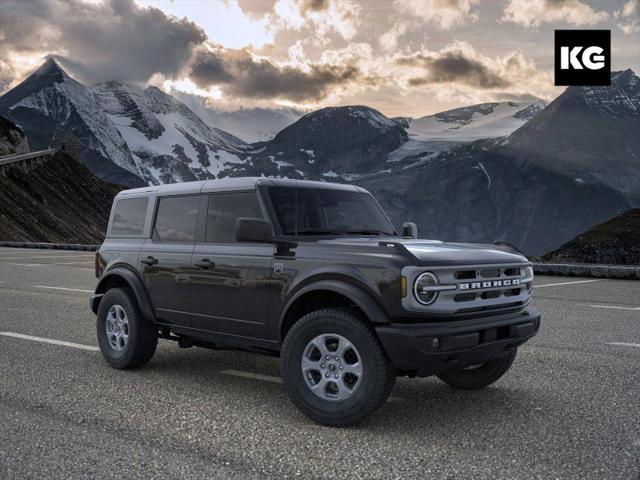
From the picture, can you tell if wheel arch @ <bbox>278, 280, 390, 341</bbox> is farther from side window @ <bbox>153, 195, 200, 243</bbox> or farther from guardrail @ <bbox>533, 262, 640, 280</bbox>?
guardrail @ <bbox>533, 262, 640, 280</bbox>

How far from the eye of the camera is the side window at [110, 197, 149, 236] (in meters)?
6.72

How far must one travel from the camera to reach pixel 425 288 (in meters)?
4.51

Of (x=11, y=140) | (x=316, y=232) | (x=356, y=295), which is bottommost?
(x=356, y=295)

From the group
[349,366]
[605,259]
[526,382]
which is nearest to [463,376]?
[526,382]

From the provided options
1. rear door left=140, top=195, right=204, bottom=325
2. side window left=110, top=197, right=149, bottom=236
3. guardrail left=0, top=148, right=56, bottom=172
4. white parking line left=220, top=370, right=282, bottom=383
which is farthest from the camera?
guardrail left=0, top=148, right=56, bottom=172

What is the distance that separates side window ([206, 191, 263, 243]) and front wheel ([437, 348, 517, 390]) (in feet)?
7.41

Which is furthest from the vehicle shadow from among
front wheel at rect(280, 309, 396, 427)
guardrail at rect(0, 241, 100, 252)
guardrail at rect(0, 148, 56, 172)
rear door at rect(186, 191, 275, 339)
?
guardrail at rect(0, 148, 56, 172)

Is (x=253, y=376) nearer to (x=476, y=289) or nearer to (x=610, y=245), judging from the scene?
(x=476, y=289)

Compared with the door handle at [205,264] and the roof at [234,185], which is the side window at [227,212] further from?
the door handle at [205,264]

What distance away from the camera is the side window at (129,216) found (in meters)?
6.72

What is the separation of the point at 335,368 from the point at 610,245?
39.2 m

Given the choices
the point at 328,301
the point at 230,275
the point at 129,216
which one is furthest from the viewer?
the point at 129,216

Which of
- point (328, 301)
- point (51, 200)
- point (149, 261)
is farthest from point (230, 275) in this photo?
point (51, 200)

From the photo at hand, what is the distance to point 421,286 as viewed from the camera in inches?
178
